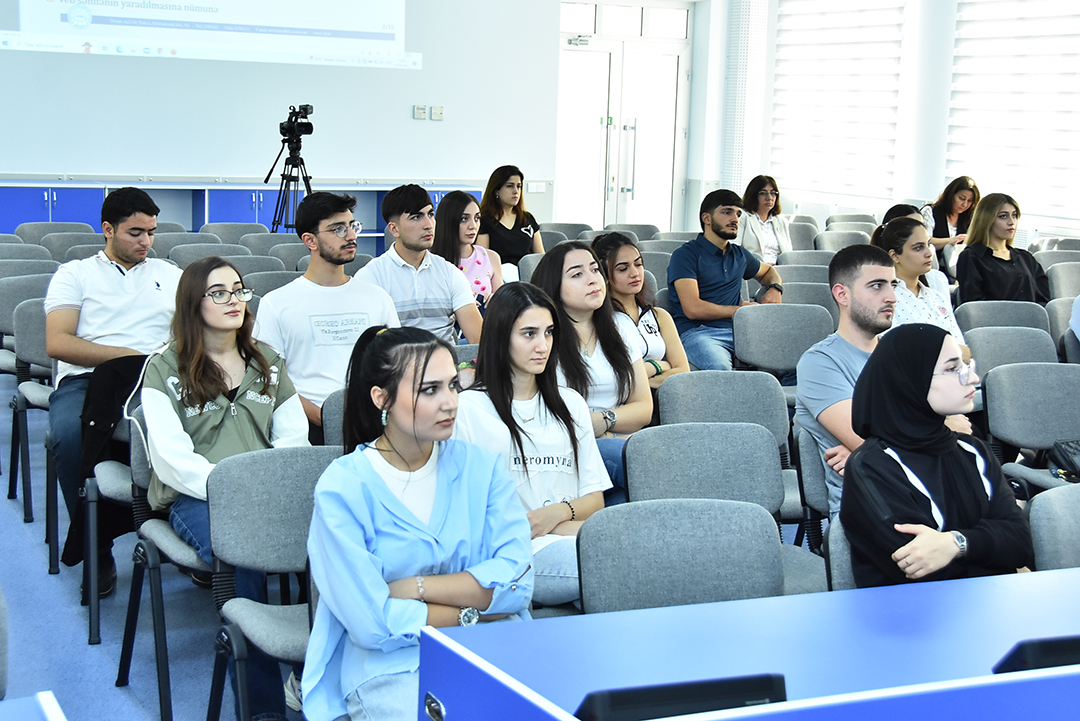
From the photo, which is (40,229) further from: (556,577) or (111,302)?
(556,577)

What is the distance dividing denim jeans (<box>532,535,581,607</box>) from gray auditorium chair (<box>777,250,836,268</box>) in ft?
14.7

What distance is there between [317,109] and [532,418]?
7.88 metres

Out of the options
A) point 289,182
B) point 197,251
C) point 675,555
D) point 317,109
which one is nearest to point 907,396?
point 675,555

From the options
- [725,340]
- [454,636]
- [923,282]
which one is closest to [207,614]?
[454,636]

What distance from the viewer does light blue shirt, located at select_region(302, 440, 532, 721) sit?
2023 mm

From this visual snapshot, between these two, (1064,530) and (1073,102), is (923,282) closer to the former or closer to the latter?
(1064,530)

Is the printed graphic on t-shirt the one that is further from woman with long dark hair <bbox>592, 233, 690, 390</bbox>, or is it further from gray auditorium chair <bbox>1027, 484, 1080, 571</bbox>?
gray auditorium chair <bbox>1027, 484, 1080, 571</bbox>

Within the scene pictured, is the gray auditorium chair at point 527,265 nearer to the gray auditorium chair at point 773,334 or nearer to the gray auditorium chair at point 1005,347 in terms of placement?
the gray auditorium chair at point 773,334

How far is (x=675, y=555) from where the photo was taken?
7.33 ft

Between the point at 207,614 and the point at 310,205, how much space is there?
1.55 m

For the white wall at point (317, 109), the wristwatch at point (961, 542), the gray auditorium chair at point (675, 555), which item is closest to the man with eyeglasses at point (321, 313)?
the gray auditorium chair at point (675, 555)

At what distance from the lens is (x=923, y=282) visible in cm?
486

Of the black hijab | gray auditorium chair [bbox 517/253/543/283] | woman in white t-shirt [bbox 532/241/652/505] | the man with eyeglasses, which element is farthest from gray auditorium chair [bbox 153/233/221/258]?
the black hijab

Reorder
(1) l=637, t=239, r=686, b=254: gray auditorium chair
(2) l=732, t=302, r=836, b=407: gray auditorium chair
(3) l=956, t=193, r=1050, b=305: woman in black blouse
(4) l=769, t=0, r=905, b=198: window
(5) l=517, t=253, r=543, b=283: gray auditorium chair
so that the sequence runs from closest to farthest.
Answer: (2) l=732, t=302, r=836, b=407: gray auditorium chair < (3) l=956, t=193, r=1050, b=305: woman in black blouse < (5) l=517, t=253, r=543, b=283: gray auditorium chair < (1) l=637, t=239, r=686, b=254: gray auditorium chair < (4) l=769, t=0, r=905, b=198: window
